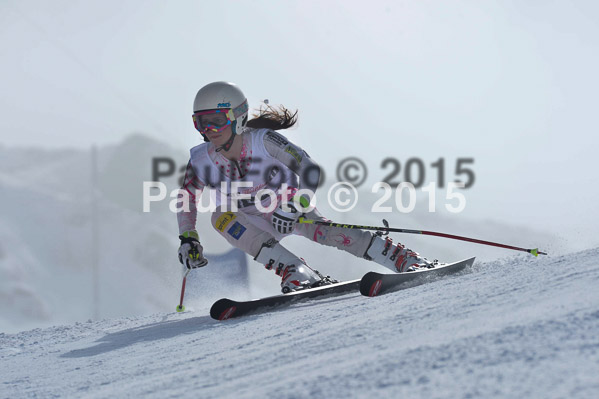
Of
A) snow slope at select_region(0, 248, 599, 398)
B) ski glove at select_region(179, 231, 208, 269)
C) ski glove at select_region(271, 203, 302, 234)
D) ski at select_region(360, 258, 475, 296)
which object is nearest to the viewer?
snow slope at select_region(0, 248, 599, 398)

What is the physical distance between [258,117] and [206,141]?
1.70ft

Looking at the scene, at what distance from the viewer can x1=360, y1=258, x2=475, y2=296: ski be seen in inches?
183

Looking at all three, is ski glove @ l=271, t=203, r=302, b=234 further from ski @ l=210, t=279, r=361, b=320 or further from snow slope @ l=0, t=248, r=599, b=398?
snow slope @ l=0, t=248, r=599, b=398

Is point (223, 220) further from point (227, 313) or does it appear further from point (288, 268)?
point (227, 313)

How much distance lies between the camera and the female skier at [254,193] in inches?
210

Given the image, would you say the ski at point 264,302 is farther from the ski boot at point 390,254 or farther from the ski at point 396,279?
the ski at point 396,279

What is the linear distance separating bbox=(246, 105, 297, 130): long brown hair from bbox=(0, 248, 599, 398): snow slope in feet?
5.91

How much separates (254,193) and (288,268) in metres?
0.73

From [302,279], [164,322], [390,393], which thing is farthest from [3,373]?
[390,393]

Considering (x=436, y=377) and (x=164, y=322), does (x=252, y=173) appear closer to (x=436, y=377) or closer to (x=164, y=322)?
(x=164, y=322)

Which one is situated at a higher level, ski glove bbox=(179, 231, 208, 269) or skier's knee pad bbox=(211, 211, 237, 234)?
skier's knee pad bbox=(211, 211, 237, 234)

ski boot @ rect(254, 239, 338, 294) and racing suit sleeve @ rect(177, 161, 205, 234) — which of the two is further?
racing suit sleeve @ rect(177, 161, 205, 234)

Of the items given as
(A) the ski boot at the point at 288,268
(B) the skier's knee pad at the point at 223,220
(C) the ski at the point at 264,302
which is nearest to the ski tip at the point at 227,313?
(C) the ski at the point at 264,302

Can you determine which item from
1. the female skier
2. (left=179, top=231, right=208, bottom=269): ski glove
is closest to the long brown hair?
the female skier
